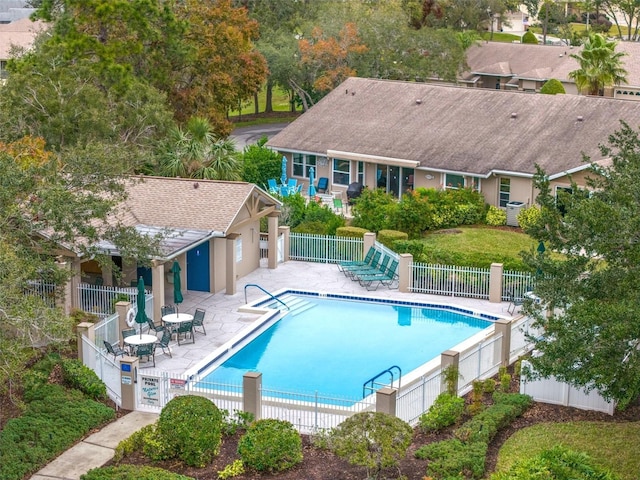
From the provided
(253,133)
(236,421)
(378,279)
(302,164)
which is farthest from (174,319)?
(253,133)

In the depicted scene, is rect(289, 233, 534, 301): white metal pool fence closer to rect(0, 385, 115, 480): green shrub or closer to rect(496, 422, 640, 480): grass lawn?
rect(496, 422, 640, 480): grass lawn

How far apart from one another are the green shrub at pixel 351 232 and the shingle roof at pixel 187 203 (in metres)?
4.08

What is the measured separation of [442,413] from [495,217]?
21.2 metres

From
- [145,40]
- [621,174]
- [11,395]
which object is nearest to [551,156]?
[145,40]

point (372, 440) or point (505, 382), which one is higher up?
point (372, 440)

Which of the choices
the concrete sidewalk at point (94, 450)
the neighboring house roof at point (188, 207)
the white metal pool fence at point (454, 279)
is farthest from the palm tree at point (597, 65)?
the concrete sidewalk at point (94, 450)

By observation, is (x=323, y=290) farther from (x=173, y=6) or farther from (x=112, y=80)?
(x=173, y=6)

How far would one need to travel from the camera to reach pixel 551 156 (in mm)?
45750

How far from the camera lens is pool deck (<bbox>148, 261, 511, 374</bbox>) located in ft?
99.8

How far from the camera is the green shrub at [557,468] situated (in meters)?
20.2

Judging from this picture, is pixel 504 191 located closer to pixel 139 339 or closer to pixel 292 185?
pixel 292 185

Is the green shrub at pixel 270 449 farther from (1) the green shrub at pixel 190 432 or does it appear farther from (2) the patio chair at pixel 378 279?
(2) the patio chair at pixel 378 279

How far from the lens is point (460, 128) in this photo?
49.3 metres

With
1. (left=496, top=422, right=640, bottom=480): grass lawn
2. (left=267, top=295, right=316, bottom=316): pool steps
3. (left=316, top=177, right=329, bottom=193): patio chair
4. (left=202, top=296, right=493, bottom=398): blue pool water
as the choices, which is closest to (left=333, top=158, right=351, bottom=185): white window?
(left=316, top=177, right=329, bottom=193): patio chair
